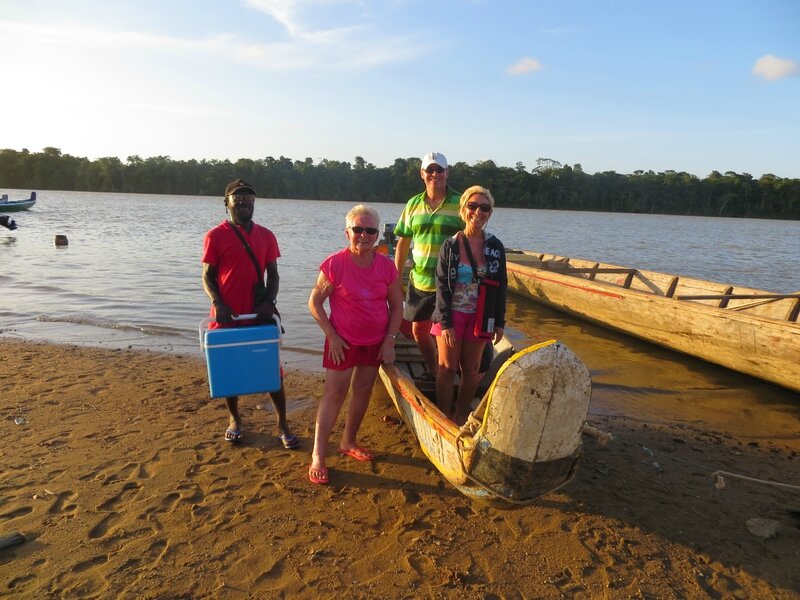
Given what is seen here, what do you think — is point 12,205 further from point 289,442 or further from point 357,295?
point 357,295

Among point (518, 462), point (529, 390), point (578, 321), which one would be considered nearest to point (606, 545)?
point (518, 462)

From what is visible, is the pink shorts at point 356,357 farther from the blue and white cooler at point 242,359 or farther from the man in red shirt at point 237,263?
the man in red shirt at point 237,263

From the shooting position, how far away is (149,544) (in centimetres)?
321

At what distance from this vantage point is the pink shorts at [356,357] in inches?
151

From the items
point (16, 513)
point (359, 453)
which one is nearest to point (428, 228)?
point (359, 453)

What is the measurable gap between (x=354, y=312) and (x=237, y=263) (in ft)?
3.48

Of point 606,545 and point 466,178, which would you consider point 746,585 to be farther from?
point 466,178

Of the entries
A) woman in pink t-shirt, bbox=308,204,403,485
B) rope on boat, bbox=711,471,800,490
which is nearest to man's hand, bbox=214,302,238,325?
woman in pink t-shirt, bbox=308,204,403,485

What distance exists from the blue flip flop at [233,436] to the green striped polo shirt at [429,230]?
2056 millimetres

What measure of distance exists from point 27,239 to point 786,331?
26.2 m

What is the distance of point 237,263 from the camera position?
4.07 meters

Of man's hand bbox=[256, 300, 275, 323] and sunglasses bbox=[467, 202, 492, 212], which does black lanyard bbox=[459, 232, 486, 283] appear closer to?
sunglasses bbox=[467, 202, 492, 212]

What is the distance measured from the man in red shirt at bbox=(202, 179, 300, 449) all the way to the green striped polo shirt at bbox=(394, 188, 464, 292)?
46.2 inches

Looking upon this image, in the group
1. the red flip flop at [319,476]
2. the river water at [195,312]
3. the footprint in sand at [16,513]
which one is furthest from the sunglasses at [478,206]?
the river water at [195,312]
